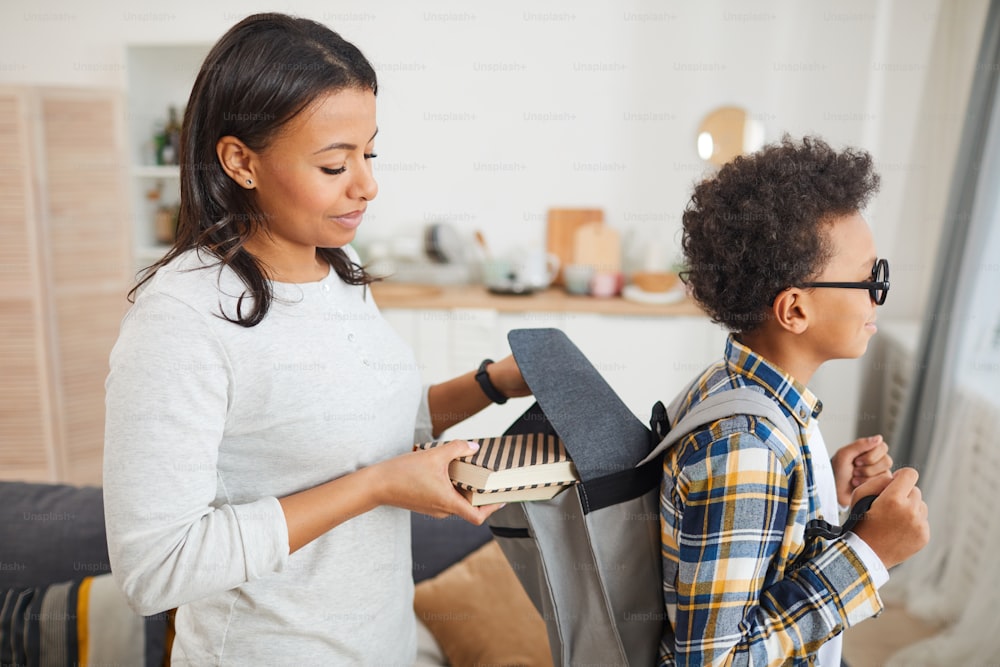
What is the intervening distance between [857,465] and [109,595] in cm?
149

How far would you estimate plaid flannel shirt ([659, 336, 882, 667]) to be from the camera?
0.90m

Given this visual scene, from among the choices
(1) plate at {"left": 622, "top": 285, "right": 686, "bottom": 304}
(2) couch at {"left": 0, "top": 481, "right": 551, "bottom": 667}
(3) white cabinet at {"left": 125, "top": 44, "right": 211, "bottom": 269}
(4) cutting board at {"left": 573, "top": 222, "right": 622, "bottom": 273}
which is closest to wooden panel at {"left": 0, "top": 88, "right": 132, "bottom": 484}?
(3) white cabinet at {"left": 125, "top": 44, "right": 211, "bottom": 269}

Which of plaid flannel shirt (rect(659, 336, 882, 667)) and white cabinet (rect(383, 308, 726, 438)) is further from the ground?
plaid flannel shirt (rect(659, 336, 882, 667))

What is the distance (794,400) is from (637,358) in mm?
2392

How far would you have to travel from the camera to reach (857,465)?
1.19 meters

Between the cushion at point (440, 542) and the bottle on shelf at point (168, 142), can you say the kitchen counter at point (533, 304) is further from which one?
the cushion at point (440, 542)

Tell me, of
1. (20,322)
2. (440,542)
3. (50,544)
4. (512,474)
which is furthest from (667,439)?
(20,322)

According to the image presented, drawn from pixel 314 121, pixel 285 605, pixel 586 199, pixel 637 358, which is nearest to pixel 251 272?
pixel 314 121

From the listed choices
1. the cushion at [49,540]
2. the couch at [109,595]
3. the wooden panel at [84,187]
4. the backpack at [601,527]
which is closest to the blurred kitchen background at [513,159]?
the wooden panel at [84,187]

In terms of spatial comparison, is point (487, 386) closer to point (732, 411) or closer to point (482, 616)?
point (732, 411)

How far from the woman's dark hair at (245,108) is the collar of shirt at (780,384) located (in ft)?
2.03

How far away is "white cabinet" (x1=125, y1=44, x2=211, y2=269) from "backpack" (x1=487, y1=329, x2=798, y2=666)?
10.3 ft

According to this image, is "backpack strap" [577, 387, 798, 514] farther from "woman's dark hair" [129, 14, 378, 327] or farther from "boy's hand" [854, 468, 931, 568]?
"woman's dark hair" [129, 14, 378, 327]

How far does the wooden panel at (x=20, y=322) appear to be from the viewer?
11.0 ft
